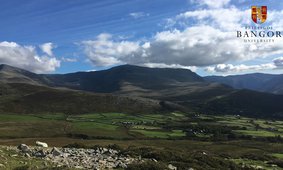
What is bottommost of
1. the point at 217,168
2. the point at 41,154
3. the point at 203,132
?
the point at 203,132

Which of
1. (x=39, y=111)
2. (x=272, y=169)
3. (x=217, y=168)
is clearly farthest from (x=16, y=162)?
(x=39, y=111)

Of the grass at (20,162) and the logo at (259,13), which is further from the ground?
the logo at (259,13)

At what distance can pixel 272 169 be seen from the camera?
1438 inches

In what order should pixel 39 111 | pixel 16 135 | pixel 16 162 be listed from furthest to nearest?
1. pixel 39 111
2. pixel 16 135
3. pixel 16 162

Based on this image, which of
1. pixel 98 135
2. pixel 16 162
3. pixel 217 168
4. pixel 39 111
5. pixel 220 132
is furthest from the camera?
pixel 39 111

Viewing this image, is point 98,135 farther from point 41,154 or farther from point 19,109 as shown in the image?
point 19,109

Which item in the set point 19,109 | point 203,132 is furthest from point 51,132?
point 19,109

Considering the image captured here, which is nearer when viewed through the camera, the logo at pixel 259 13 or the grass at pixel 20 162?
the grass at pixel 20 162

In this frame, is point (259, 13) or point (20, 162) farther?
point (259, 13)

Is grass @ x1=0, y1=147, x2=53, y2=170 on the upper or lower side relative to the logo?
lower

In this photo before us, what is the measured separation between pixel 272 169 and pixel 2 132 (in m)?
81.2

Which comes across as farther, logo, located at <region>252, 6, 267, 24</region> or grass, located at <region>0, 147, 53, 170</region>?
logo, located at <region>252, 6, 267, 24</region>

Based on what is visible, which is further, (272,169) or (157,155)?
(272,169)

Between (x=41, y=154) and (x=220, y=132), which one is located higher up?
(x=41, y=154)
